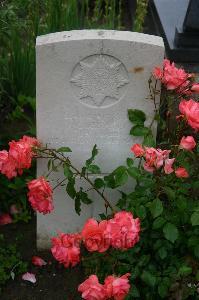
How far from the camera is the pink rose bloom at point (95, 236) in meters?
1.80

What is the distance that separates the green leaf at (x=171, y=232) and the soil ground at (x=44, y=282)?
0.60 metres

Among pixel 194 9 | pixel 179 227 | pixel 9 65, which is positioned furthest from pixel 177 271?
pixel 9 65

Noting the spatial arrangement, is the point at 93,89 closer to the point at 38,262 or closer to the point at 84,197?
the point at 84,197

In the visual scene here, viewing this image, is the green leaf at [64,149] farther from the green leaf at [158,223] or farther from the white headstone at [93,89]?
the green leaf at [158,223]

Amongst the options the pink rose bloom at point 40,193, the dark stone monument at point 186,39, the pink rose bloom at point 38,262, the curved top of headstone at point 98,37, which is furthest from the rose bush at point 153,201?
the dark stone monument at point 186,39

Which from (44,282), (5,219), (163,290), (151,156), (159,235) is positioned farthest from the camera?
(5,219)

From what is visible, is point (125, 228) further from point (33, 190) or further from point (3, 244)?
point (3, 244)

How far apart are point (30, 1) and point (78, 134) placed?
186cm

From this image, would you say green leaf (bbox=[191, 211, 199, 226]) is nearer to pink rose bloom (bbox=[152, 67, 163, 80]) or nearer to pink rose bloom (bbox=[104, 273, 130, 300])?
pink rose bloom (bbox=[104, 273, 130, 300])

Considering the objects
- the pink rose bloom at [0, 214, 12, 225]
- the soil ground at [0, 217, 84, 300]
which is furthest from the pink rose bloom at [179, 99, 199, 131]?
the pink rose bloom at [0, 214, 12, 225]

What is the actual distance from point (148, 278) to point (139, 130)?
576 millimetres

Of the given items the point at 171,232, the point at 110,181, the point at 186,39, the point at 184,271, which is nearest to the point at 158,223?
the point at 171,232

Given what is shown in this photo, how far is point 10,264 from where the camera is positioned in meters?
2.50

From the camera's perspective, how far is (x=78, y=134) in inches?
91.7
